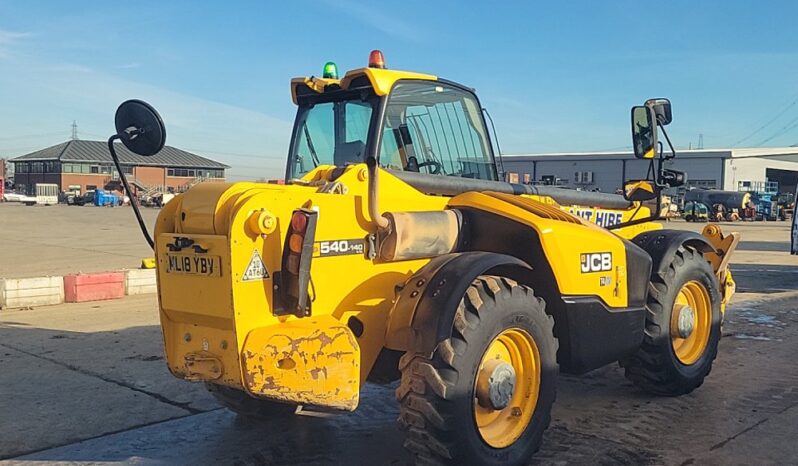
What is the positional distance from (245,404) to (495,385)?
6.00 ft

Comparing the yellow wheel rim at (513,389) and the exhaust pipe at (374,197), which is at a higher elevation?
Result: the exhaust pipe at (374,197)

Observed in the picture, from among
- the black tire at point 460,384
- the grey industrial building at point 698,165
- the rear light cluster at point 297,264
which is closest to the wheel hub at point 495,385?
the black tire at point 460,384

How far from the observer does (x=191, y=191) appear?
3.86 m

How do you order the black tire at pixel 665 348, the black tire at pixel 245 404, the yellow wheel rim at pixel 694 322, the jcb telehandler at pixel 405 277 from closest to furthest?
1. the jcb telehandler at pixel 405 277
2. the black tire at pixel 245 404
3. the black tire at pixel 665 348
4. the yellow wheel rim at pixel 694 322

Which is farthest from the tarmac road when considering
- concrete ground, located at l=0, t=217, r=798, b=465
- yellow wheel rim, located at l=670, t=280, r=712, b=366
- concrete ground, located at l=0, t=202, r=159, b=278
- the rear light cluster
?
concrete ground, located at l=0, t=202, r=159, b=278

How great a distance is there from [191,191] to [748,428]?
3.93 m

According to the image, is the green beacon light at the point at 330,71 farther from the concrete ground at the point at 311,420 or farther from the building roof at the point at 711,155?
the building roof at the point at 711,155

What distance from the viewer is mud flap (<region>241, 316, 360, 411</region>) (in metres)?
3.48

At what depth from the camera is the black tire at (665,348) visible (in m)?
5.40

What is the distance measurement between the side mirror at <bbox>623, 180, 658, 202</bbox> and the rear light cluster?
2.92 m

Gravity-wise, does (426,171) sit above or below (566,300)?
above

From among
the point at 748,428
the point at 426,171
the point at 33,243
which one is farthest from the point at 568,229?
the point at 33,243

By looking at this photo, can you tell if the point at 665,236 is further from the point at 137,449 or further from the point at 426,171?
the point at 137,449

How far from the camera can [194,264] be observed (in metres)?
3.73
